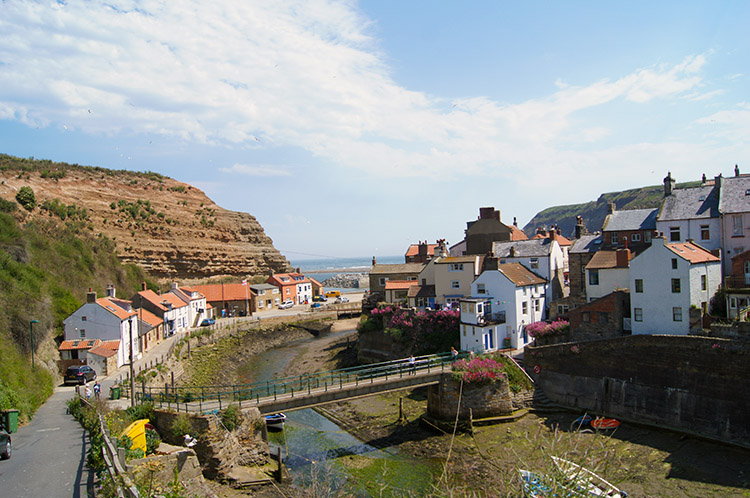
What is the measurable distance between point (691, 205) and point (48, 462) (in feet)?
140

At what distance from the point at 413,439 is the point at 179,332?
38.1m

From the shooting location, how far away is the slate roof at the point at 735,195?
33959 millimetres

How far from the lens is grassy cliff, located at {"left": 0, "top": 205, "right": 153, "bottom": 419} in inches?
1062

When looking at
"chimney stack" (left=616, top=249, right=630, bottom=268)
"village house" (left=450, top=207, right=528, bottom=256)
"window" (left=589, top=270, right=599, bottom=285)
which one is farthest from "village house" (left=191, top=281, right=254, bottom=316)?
"chimney stack" (left=616, top=249, right=630, bottom=268)

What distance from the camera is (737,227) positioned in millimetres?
33875

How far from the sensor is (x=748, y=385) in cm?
2300

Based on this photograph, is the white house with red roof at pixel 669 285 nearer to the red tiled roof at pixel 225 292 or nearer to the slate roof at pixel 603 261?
the slate roof at pixel 603 261

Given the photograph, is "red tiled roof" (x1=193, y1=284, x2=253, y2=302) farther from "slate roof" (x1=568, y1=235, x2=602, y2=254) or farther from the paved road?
"slate roof" (x1=568, y1=235, x2=602, y2=254)

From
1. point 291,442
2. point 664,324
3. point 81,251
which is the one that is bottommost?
point 291,442

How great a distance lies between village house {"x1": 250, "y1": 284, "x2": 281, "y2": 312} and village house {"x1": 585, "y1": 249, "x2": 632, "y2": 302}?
5046 cm

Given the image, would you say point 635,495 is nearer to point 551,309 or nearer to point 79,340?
point 551,309

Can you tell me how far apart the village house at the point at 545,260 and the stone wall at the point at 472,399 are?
45.8 ft

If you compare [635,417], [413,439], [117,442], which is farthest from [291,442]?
[635,417]

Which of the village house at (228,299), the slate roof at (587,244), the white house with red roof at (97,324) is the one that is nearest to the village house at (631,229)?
the slate roof at (587,244)
